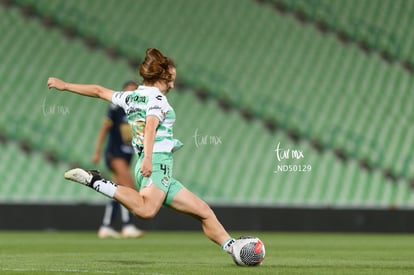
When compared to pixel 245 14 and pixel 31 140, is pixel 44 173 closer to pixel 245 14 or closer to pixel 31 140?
pixel 31 140

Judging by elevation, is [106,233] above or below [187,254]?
below

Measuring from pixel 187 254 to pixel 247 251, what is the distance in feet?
5.99

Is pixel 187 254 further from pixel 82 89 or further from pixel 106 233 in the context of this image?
pixel 106 233

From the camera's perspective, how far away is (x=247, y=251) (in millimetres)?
7074

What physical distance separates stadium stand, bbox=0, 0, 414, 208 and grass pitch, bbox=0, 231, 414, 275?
222 centimetres

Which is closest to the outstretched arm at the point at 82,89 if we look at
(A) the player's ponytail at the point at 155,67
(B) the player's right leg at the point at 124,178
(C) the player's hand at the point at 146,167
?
(A) the player's ponytail at the point at 155,67

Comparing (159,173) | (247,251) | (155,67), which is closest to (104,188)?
(159,173)

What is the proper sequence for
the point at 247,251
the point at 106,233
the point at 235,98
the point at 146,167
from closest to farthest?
the point at 146,167 → the point at 247,251 → the point at 106,233 → the point at 235,98

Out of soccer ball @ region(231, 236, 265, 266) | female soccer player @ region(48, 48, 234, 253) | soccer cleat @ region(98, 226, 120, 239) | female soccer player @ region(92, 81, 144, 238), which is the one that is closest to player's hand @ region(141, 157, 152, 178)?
female soccer player @ region(48, 48, 234, 253)

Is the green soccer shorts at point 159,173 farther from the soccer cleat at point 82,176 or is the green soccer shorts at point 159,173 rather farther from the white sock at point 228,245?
the white sock at point 228,245

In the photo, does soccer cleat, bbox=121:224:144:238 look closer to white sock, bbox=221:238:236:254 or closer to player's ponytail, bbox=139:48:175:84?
white sock, bbox=221:238:236:254

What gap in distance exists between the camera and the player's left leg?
23.3 feet

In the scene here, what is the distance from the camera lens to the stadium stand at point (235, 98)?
49.7 feet

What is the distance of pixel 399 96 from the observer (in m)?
16.6
